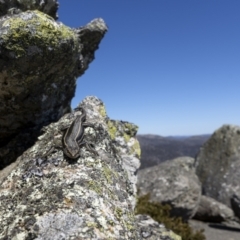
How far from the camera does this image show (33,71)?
6.91 metres

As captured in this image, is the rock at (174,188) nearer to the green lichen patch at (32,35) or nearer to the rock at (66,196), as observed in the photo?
the rock at (66,196)

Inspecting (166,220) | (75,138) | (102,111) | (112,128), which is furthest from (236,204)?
(75,138)

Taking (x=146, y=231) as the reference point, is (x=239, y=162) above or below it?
above

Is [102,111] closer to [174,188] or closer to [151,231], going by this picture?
[151,231]

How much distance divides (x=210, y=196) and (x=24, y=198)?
1006 inches

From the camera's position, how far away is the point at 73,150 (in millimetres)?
5547

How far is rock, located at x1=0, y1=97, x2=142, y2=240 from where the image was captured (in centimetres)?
405

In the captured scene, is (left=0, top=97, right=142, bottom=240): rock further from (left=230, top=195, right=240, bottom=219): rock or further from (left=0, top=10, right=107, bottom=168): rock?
(left=230, top=195, right=240, bottom=219): rock

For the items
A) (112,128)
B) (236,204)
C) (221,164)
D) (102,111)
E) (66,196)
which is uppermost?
(221,164)

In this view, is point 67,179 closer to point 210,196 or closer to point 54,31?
point 54,31

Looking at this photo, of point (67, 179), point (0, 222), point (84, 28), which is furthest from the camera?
point (84, 28)

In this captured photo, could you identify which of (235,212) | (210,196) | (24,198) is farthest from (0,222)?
(210,196)

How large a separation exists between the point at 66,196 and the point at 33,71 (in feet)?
11.0

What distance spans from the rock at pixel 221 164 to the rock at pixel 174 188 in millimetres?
5842
